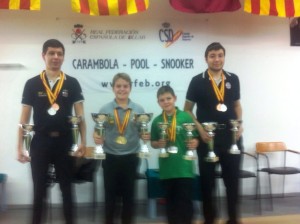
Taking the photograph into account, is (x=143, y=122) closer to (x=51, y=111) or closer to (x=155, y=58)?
(x=51, y=111)

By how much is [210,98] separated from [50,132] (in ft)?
4.35

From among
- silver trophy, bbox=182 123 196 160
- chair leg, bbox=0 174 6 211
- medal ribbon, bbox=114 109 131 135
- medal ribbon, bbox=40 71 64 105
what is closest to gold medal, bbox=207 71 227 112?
silver trophy, bbox=182 123 196 160

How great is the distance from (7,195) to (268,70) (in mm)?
3758

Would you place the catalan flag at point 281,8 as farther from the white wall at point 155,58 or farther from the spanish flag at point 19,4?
the spanish flag at point 19,4

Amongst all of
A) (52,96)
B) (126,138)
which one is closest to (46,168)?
(52,96)

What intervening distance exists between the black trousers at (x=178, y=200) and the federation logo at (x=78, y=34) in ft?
7.86

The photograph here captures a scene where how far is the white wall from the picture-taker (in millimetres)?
4738

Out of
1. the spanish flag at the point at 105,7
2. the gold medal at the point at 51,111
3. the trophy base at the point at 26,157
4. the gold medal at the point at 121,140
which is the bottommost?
the trophy base at the point at 26,157

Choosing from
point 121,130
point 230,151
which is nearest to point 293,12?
point 230,151

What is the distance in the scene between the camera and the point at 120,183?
120 inches

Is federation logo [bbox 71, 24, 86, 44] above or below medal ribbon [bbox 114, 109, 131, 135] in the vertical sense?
above

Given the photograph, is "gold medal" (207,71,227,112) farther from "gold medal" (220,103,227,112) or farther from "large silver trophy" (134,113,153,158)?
"large silver trophy" (134,113,153,158)

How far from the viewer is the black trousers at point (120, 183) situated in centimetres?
302

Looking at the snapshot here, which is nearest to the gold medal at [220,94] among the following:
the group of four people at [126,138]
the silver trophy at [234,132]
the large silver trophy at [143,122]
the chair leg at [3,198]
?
the group of four people at [126,138]
